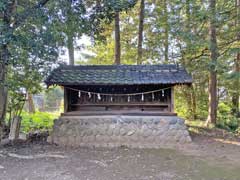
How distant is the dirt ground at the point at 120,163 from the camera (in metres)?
5.05

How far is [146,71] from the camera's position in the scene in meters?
9.10

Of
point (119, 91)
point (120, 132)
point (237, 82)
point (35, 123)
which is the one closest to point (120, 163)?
point (120, 132)

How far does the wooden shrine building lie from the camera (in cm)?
864

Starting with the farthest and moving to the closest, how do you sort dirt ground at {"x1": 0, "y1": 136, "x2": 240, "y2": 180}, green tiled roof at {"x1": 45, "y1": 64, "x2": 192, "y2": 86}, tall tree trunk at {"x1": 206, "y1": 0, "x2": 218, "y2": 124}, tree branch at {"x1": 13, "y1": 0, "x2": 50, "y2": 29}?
tall tree trunk at {"x1": 206, "y1": 0, "x2": 218, "y2": 124}, green tiled roof at {"x1": 45, "y1": 64, "x2": 192, "y2": 86}, tree branch at {"x1": 13, "y1": 0, "x2": 50, "y2": 29}, dirt ground at {"x1": 0, "y1": 136, "x2": 240, "y2": 180}

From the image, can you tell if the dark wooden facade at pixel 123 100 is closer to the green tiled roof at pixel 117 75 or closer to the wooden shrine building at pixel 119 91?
the wooden shrine building at pixel 119 91

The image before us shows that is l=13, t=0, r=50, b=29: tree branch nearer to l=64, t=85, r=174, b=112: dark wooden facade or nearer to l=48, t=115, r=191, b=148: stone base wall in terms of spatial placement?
l=64, t=85, r=174, b=112: dark wooden facade

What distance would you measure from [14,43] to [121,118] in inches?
158

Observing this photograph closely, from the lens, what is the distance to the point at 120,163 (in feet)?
19.8

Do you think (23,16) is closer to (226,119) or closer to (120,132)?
(120,132)

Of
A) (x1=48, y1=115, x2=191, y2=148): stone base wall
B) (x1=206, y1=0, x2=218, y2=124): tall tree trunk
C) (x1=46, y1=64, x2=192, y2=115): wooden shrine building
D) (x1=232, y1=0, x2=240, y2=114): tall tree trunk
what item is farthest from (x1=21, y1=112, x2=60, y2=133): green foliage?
(x1=232, y1=0, x2=240, y2=114): tall tree trunk

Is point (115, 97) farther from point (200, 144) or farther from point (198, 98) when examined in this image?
point (198, 98)

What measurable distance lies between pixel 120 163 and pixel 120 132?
86.2 inches

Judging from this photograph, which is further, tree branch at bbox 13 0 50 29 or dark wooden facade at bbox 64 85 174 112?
dark wooden facade at bbox 64 85 174 112

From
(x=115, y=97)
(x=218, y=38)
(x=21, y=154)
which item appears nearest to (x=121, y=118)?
(x=115, y=97)
